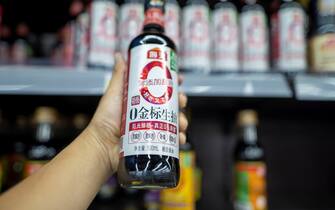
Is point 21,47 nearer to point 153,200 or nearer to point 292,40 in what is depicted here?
point 153,200

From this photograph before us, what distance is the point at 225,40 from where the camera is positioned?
1048 mm

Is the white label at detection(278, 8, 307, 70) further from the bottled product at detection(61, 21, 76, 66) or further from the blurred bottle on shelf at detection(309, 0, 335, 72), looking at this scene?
the bottled product at detection(61, 21, 76, 66)

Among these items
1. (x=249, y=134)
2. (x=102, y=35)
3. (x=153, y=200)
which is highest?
(x=102, y=35)

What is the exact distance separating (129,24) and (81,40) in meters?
0.19

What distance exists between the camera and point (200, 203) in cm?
130

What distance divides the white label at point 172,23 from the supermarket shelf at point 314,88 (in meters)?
0.37

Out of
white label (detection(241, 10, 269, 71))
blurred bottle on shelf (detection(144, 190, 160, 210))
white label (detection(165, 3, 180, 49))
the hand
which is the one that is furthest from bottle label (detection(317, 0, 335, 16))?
blurred bottle on shelf (detection(144, 190, 160, 210))

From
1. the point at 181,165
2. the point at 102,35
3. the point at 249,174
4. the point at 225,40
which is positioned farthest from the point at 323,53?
the point at 102,35

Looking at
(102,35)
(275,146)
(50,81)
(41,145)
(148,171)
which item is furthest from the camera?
(275,146)

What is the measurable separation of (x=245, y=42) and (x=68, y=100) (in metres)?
0.64

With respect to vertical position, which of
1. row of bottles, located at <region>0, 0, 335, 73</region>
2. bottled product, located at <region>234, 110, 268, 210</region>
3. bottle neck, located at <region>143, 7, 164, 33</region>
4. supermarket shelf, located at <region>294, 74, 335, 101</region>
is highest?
row of bottles, located at <region>0, 0, 335, 73</region>

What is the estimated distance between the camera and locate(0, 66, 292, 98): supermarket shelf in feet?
2.63

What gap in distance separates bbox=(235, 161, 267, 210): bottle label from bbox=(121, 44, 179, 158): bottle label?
0.42 metres

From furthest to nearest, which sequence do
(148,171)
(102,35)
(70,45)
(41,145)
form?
1. (70,45)
2. (41,145)
3. (102,35)
4. (148,171)
